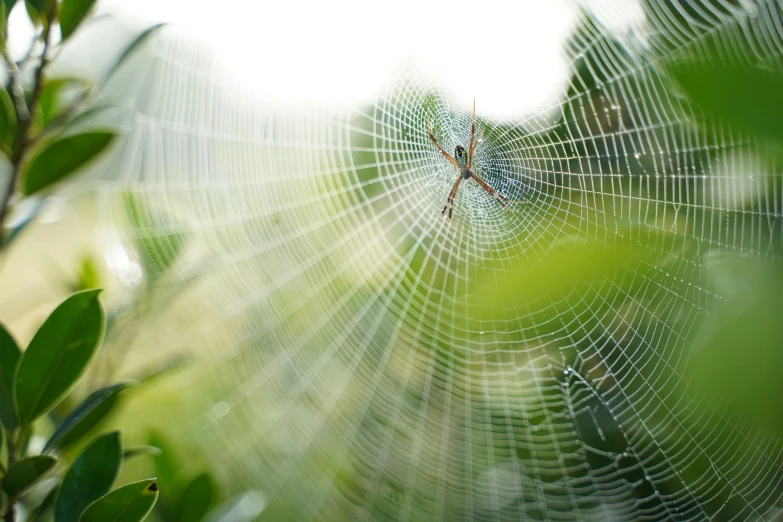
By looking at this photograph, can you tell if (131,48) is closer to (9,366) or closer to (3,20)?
(3,20)

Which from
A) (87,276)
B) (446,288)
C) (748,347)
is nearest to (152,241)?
(87,276)

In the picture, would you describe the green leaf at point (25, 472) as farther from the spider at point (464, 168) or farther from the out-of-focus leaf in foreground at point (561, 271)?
the spider at point (464, 168)

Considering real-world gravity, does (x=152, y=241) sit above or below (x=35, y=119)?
below

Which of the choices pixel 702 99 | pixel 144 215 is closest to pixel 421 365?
pixel 144 215

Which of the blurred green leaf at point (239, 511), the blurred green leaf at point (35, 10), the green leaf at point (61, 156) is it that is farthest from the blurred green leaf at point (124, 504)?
the blurred green leaf at point (35, 10)

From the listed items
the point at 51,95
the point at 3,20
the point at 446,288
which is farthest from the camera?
the point at 446,288

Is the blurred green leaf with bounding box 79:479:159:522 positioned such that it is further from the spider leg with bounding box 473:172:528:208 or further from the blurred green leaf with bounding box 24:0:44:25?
the spider leg with bounding box 473:172:528:208
